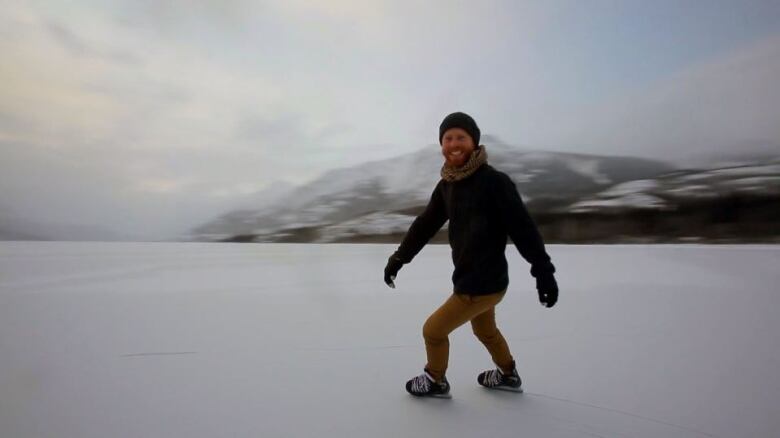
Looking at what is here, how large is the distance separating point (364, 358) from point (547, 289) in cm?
109

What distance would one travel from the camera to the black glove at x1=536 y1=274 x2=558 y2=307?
1.65 metres

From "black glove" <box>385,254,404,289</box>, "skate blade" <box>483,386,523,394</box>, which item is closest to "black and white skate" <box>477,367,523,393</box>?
"skate blade" <box>483,386,523,394</box>

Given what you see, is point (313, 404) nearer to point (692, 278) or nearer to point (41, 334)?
point (41, 334)

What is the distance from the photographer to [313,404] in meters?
1.72

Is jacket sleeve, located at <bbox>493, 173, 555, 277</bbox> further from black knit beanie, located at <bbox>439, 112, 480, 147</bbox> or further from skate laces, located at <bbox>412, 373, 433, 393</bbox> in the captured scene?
skate laces, located at <bbox>412, 373, 433, 393</bbox>

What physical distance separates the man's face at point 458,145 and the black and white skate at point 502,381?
97 centimetres

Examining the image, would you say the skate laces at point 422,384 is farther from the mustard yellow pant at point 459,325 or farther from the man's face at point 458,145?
the man's face at point 458,145

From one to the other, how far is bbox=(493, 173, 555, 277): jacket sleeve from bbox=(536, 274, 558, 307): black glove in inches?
0.9

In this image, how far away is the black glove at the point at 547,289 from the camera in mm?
1646

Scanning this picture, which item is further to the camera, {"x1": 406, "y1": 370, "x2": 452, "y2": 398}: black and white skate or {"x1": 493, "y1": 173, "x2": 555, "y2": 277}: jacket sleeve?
{"x1": 406, "y1": 370, "x2": 452, "y2": 398}: black and white skate

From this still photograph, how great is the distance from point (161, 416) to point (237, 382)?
0.37 m

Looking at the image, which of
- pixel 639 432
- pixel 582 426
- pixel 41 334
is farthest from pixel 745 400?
pixel 41 334

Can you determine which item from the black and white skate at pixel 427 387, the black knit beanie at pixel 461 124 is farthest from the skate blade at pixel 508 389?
the black knit beanie at pixel 461 124

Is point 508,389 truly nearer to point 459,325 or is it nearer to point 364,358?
point 459,325
